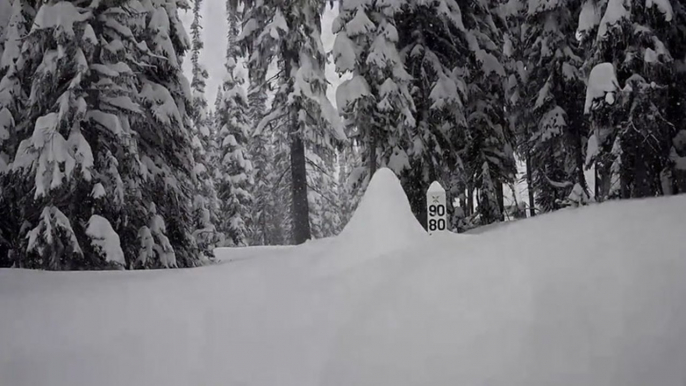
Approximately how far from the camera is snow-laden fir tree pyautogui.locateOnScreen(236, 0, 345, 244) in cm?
1285

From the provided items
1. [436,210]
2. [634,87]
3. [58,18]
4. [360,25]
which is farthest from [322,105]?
[436,210]

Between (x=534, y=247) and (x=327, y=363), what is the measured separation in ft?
5.25

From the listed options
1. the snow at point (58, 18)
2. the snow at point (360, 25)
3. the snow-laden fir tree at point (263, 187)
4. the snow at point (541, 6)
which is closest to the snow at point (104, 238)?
the snow at point (58, 18)

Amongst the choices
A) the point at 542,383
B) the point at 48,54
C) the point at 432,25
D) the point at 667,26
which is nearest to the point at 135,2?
the point at 48,54

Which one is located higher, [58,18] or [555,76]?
[555,76]

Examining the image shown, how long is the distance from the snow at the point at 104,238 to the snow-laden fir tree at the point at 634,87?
10300 mm

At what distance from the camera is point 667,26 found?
10836 mm

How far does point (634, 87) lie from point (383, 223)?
938cm

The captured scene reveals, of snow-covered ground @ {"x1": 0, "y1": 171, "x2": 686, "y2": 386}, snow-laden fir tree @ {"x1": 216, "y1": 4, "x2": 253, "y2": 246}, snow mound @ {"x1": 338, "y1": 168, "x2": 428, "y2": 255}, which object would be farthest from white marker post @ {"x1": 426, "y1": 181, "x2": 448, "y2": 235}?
snow-laden fir tree @ {"x1": 216, "y1": 4, "x2": 253, "y2": 246}

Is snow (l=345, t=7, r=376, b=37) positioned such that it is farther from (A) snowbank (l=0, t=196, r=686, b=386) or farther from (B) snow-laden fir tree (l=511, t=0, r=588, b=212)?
(A) snowbank (l=0, t=196, r=686, b=386)

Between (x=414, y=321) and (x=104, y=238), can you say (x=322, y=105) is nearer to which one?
(x=104, y=238)

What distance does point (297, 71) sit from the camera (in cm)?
1288

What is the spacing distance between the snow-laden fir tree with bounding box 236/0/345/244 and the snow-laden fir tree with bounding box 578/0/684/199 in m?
6.68

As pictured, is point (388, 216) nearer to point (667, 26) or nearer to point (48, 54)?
point (48, 54)
